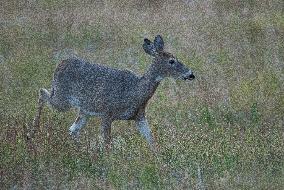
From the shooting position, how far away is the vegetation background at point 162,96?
8.38m

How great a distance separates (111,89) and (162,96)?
2505 mm

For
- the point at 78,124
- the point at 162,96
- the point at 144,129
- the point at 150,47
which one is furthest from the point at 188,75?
the point at 162,96

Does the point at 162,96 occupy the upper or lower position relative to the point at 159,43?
lower

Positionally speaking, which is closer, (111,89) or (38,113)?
(111,89)

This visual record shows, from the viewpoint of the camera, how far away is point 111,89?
34.1ft

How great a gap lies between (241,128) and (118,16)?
8.00m

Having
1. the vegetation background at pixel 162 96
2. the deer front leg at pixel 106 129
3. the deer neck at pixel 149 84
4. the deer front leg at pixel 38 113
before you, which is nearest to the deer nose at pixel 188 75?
the deer neck at pixel 149 84

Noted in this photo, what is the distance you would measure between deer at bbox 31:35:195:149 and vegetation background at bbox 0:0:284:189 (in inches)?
9.8

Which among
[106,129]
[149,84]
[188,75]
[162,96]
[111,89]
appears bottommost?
[162,96]

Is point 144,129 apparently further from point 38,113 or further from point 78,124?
point 38,113

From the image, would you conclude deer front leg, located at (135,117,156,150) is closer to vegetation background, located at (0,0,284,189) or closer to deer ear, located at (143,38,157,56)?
vegetation background, located at (0,0,284,189)

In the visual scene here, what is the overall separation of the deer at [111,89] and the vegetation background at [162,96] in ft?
0.81

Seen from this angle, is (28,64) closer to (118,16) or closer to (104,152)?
(118,16)

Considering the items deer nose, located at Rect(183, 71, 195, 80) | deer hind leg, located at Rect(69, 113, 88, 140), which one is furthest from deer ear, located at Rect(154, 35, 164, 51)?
deer hind leg, located at Rect(69, 113, 88, 140)
